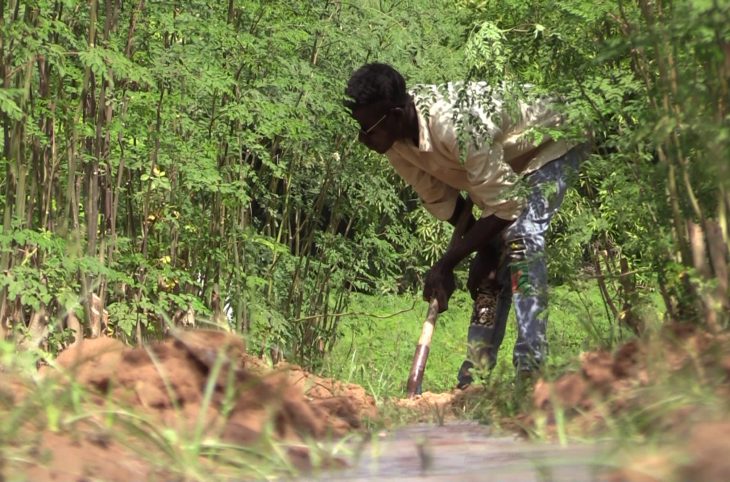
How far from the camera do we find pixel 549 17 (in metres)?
7.16

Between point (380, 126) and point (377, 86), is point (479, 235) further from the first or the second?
point (377, 86)

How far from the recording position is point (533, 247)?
663 cm

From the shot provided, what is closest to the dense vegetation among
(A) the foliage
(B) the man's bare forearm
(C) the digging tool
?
(A) the foliage

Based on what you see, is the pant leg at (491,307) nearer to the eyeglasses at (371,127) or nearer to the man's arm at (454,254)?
the man's arm at (454,254)

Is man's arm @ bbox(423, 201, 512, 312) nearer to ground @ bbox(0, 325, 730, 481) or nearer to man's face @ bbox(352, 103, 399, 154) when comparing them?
man's face @ bbox(352, 103, 399, 154)

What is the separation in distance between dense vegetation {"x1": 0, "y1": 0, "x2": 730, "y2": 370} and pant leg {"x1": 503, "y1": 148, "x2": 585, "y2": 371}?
155 mm

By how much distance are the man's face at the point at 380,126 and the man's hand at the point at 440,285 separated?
65cm

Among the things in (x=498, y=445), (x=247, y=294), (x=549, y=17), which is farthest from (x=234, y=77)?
(x=498, y=445)

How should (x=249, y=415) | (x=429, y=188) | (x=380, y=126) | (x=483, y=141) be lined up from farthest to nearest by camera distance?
1. (x=429, y=188)
2. (x=380, y=126)
3. (x=483, y=141)
4. (x=249, y=415)

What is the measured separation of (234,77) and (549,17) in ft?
5.98

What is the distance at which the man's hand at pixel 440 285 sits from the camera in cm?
687

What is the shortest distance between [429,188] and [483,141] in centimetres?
98

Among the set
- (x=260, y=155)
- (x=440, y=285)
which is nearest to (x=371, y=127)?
(x=440, y=285)

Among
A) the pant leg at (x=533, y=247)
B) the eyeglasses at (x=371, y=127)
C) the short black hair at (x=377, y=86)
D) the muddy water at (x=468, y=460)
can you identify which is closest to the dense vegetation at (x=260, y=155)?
the pant leg at (x=533, y=247)
